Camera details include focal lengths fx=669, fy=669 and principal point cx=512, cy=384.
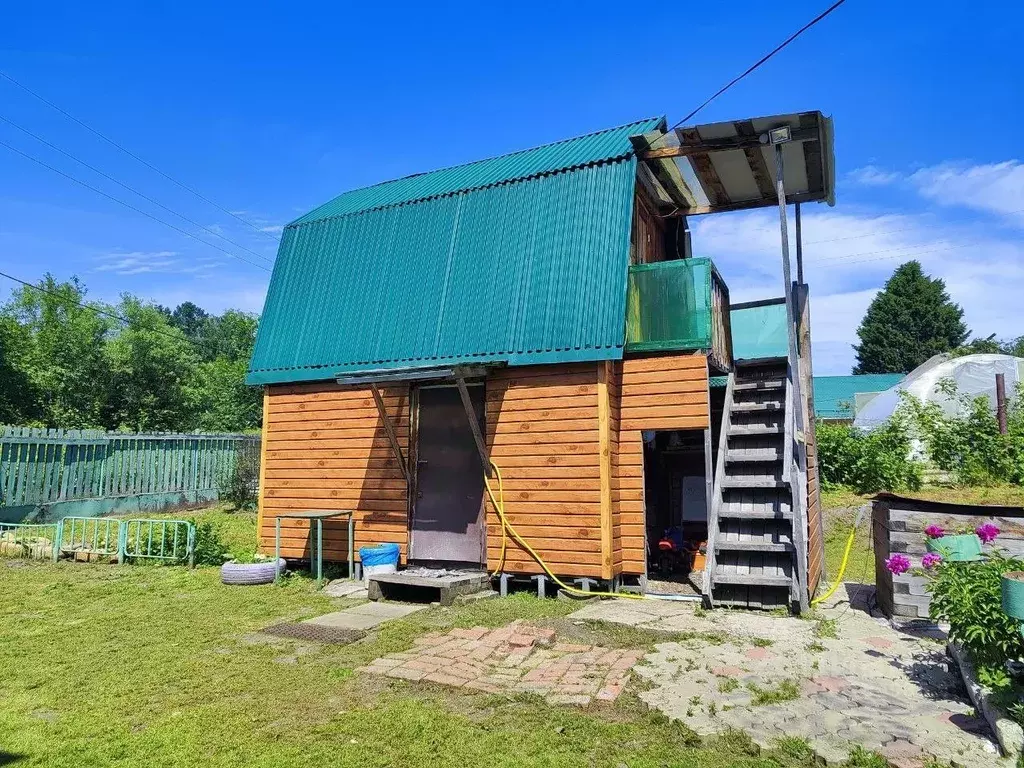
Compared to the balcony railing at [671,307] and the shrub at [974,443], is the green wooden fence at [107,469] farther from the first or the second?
the shrub at [974,443]

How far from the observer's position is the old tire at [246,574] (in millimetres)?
9383

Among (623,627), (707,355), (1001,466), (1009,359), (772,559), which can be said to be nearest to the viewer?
(623,627)

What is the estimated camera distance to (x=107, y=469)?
16.3 meters

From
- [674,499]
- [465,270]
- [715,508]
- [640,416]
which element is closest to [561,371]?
[640,416]

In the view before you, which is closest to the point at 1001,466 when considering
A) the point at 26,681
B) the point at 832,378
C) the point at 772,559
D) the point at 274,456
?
the point at 772,559

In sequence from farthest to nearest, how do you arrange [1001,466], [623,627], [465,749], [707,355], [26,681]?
[1001,466]
[707,355]
[623,627]
[26,681]
[465,749]

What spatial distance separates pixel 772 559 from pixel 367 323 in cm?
662

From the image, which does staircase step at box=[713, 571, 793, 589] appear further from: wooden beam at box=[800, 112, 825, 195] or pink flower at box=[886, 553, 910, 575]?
wooden beam at box=[800, 112, 825, 195]

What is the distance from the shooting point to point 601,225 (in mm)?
9008

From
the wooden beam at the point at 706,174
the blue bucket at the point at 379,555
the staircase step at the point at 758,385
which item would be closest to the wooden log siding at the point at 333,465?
the blue bucket at the point at 379,555

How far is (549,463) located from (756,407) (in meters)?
3.08

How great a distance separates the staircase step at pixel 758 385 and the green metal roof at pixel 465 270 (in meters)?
2.77

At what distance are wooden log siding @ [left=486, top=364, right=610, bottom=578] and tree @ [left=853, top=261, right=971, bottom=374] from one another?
50.9 m

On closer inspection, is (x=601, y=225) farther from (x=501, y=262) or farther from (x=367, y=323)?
(x=367, y=323)
